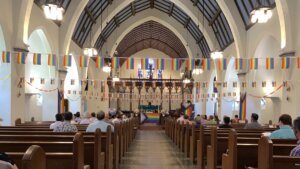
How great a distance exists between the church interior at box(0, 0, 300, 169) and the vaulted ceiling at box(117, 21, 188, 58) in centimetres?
43

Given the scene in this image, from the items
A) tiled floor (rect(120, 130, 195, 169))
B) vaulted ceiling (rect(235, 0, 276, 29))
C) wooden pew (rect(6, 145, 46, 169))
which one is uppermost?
vaulted ceiling (rect(235, 0, 276, 29))

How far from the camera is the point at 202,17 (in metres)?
20.9

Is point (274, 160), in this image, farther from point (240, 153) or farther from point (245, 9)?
point (245, 9)

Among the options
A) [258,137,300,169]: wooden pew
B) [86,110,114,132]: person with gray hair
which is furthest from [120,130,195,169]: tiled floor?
[258,137,300,169]: wooden pew

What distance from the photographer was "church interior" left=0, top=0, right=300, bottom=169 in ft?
16.0

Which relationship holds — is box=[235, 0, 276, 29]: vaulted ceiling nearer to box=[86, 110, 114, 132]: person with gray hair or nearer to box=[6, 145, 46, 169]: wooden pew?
box=[86, 110, 114, 132]: person with gray hair

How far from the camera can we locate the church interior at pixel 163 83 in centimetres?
487

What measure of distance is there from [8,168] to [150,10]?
968 inches

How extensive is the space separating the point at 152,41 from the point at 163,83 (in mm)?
7843

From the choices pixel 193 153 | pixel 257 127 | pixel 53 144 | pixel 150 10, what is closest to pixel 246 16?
pixel 257 127

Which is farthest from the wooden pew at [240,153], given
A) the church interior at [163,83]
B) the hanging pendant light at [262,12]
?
the hanging pendant light at [262,12]

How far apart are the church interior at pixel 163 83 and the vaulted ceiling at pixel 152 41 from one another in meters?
0.43

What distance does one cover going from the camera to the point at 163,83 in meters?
29.2

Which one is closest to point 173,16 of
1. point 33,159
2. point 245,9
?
point 245,9
